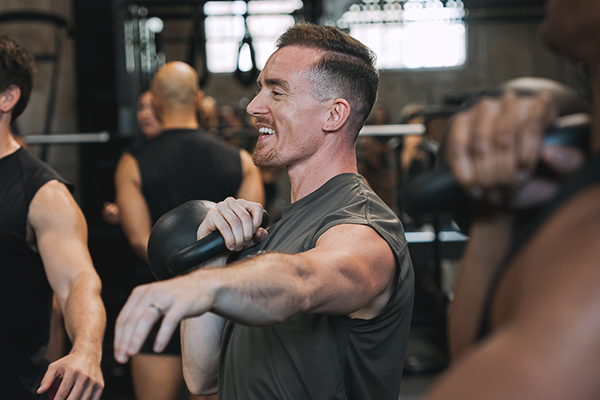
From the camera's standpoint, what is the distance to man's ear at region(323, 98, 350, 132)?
1.30 meters

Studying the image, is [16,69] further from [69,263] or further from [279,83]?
[279,83]

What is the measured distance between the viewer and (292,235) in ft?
3.85

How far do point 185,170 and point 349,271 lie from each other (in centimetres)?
164

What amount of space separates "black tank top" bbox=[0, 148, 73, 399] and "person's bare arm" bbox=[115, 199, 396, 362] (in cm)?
68

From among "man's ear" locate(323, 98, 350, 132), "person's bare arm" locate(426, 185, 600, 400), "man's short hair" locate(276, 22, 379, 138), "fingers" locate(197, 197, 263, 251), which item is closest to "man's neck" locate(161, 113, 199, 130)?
"man's short hair" locate(276, 22, 379, 138)

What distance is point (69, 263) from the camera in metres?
1.41

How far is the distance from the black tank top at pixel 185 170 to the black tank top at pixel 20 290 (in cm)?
86

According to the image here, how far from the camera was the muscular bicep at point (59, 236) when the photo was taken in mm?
1414

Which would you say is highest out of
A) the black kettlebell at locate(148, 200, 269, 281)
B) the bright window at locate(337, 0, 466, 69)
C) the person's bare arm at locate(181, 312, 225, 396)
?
the bright window at locate(337, 0, 466, 69)

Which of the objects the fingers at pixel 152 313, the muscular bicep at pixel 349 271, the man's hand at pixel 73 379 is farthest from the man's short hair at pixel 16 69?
the fingers at pixel 152 313

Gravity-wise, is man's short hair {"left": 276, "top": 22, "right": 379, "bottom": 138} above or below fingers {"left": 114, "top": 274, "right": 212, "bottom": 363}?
above

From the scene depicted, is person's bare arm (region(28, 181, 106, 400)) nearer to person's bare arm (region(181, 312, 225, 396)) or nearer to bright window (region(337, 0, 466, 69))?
person's bare arm (region(181, 312, 225, 396))

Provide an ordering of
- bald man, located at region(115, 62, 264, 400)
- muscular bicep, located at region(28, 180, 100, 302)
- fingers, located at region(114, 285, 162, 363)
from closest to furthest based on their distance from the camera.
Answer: fingers, located at region(114, 285, 162, 363), muscular bicep, located at region(28, 180, 100, 302), bald man, located at region(115, 62, 264, 400)

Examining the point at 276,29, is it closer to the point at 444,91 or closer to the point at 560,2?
the point at 444,91
